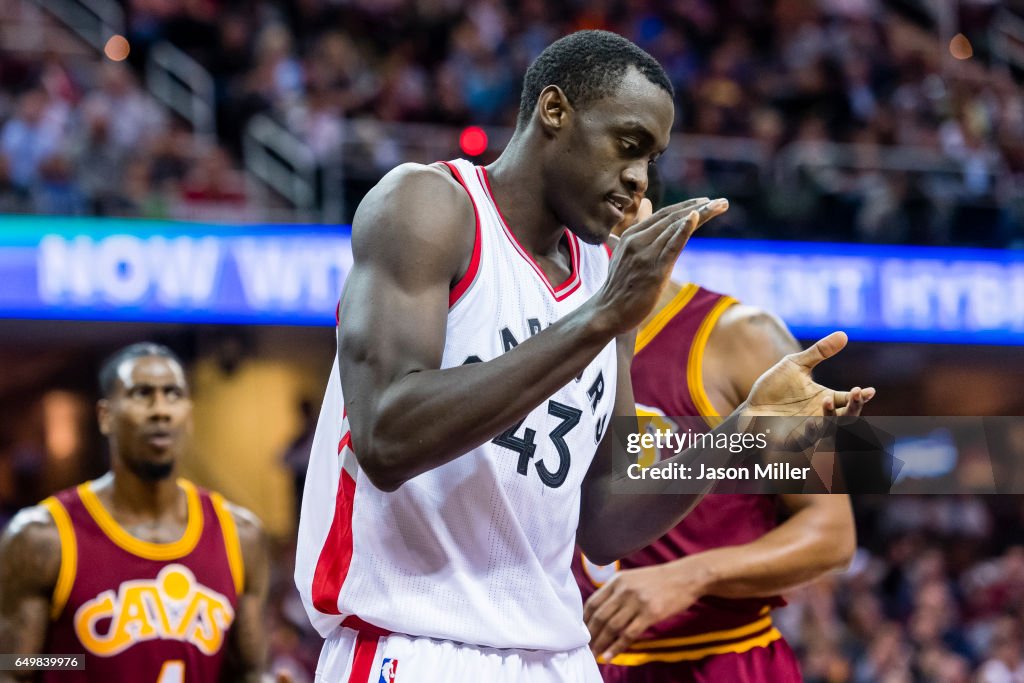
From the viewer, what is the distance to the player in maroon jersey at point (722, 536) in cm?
369

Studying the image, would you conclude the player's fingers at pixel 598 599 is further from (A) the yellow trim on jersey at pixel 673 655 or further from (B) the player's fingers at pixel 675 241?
(B) the player's fingers at pixel 675 241

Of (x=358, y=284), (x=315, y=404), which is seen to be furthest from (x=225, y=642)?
(x=315, y=404)

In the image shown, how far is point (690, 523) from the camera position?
12.5ft

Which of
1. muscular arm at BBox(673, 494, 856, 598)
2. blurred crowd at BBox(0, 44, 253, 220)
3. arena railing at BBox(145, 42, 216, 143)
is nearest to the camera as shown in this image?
muscular arm at BBox(673, 494, 856, 598)

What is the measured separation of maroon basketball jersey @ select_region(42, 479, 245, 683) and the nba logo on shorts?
2.31 meters

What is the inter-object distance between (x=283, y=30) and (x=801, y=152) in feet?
15.3

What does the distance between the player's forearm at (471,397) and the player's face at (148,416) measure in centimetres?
278

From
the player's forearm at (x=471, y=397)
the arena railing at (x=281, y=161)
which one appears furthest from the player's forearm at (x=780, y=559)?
the arena railing at (x=281, y=161)

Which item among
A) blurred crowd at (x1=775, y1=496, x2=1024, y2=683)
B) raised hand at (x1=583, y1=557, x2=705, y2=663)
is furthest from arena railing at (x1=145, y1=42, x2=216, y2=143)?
raised hand at (x1=583, y1=557, x2=705, y2=663)

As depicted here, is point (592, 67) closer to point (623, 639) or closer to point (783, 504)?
point (623, 639)

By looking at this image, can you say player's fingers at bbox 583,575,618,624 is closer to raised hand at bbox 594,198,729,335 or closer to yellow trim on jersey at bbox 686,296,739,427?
yellow trim on jersey at bbox 686,296,739,427

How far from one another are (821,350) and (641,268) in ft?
2.36

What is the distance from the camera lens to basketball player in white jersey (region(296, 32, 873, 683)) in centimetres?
225

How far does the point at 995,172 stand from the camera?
1232 centimetres
